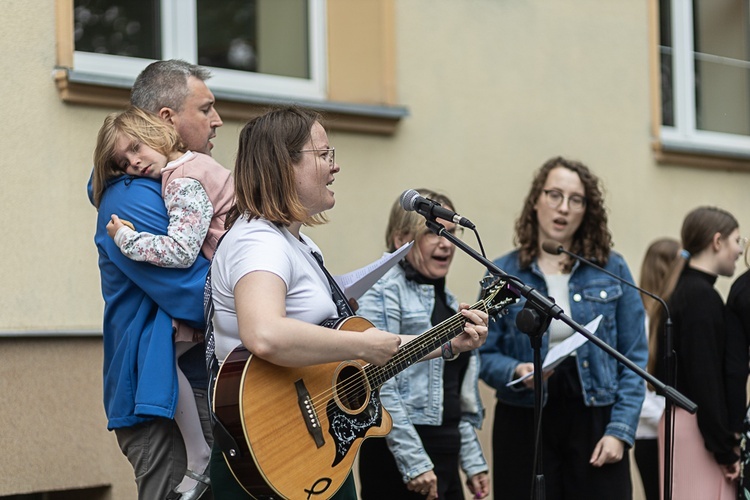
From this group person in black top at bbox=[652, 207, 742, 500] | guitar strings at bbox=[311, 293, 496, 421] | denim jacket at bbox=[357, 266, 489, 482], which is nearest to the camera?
guitar strings at bbox=[311, 293, 496, 421]

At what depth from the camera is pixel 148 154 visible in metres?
4.19

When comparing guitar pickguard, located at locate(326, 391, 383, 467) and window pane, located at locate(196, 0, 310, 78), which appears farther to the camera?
window pane, located at locate(196, 0, 310, 78)

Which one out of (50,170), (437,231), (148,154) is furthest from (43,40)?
(437,231)

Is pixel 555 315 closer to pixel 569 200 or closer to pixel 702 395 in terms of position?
pixel 569 200

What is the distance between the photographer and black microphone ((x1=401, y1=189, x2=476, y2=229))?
3.86 meters

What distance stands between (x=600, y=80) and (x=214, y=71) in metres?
2.73

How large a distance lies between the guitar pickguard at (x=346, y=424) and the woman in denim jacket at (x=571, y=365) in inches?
61.6

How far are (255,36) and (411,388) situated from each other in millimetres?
2806

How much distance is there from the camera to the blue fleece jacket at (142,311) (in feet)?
13.1

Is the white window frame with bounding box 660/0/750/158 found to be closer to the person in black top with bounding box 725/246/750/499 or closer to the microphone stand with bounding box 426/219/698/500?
the person in black top with bounding box 725/246/750/499

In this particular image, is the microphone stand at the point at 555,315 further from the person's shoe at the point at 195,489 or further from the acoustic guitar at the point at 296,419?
the person's shoe at the point at 195,489

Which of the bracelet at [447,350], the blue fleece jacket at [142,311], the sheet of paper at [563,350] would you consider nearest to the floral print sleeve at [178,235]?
the blue fleece jacket at [142,311]

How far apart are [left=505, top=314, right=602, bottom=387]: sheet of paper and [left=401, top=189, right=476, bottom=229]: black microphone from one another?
1111 millimetres

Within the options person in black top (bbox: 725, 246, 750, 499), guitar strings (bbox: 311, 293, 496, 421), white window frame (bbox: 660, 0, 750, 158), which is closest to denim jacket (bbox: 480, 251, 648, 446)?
person in black top (bbox: 725, 246, 750, 499)
